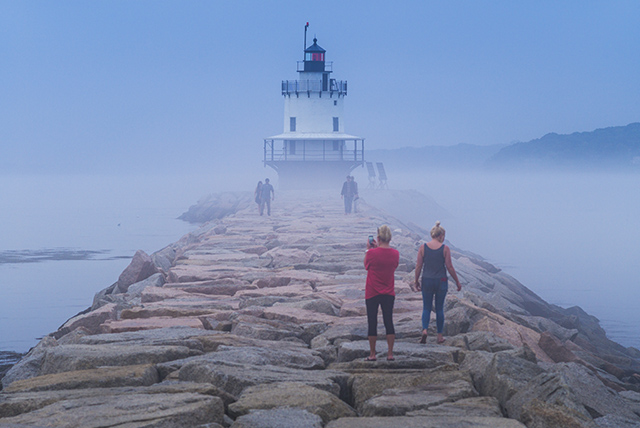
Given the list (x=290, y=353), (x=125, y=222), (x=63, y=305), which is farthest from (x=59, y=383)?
(x=125, y=222)

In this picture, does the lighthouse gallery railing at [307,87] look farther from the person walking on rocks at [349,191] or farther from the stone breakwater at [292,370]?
the stone breakwater at [292,370]

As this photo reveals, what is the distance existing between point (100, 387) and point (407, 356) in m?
2.47

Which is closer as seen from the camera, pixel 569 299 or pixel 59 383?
pixel 59 383

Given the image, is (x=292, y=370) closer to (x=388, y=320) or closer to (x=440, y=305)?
(x=388, y=320)

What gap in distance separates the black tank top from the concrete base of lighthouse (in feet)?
124

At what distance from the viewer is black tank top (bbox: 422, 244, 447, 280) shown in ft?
22.8

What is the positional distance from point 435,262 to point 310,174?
38.3 meters

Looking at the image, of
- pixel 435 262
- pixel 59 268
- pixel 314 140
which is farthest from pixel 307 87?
pixel 435 262

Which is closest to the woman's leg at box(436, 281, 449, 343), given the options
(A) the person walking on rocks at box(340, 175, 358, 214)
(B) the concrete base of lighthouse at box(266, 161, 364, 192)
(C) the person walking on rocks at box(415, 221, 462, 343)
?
(C) the person walking on rocks at box(415, 221, 462, 343)

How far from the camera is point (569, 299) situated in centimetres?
2434

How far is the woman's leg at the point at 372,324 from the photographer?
6.04 meters

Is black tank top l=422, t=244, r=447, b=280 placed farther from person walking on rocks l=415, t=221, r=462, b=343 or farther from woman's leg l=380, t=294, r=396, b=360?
woman's leg l=380, t=294, r=396, b=360

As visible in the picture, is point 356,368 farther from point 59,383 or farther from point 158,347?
point 59,383

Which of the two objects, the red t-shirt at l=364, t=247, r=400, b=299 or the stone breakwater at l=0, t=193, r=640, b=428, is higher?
the red t-shirt at l=364, t=247, r=400, b=299
